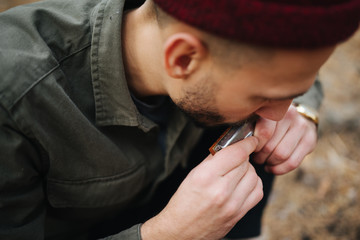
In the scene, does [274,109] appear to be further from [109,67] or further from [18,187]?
[18,187]

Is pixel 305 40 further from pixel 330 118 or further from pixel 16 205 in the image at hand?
pixel 330 118

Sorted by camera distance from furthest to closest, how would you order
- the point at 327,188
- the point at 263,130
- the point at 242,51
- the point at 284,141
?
1. the point at 327,188
2. the point at 284,141
3. the point at 263,130
4. the point at 242,51

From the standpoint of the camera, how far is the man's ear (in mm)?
1086

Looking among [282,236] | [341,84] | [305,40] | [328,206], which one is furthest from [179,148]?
[341,84]

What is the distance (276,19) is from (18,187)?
1.03m

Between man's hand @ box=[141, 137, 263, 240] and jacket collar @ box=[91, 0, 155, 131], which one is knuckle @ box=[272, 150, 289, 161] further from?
jacket collar @ box=[91, 0, 155, 131]

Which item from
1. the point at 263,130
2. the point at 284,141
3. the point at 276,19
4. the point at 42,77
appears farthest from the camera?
the point at 284,141

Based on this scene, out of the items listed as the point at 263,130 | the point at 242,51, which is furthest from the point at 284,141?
the point at 242,51

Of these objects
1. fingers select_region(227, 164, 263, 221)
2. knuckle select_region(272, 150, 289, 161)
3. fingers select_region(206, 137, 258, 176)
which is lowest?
knuckle select_region(272, 150, 289, 161)

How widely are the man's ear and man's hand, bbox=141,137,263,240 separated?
33cm

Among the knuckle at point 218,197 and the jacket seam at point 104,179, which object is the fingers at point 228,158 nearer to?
the knuckle at point 218,197

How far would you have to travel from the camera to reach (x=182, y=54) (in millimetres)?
1144

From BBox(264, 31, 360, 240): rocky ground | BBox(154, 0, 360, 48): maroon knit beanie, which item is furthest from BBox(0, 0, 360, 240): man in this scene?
BBox(264, 31, 360, 240): rocky ground

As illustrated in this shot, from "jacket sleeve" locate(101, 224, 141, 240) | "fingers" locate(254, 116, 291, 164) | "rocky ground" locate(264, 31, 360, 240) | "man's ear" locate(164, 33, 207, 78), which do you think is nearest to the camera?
"man's ear" locate(164, 33, 207, 78)
